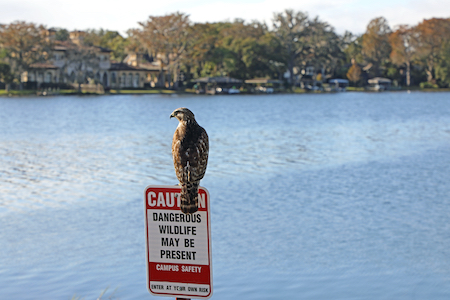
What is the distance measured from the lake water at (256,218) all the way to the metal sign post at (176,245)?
7565mm

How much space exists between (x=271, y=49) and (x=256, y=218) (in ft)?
336

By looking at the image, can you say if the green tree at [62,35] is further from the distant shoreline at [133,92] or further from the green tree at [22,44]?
the green tree at [22,44]

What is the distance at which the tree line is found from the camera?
319ft

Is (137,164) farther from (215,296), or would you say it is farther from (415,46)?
(415,46)

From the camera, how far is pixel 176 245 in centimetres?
362

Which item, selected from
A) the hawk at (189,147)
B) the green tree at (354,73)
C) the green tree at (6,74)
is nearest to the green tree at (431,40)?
the green tree at (354,73)

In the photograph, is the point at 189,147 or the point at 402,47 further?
the point at 402,47

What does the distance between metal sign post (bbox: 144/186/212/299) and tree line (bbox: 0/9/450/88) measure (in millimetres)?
97056

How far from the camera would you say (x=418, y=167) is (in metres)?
27.3

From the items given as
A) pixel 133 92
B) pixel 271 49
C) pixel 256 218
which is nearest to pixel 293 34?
pixel 271 49

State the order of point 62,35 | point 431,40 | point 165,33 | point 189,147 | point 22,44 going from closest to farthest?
point 189,147
point 22,44
point 165,33
point 431,40
point 62,35

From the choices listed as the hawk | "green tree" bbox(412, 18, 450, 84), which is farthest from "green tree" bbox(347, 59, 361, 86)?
the hawk

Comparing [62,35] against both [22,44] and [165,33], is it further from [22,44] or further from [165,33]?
[22,44]

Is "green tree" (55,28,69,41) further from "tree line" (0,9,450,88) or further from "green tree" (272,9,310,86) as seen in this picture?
"green tree" (272,9,310,86)
